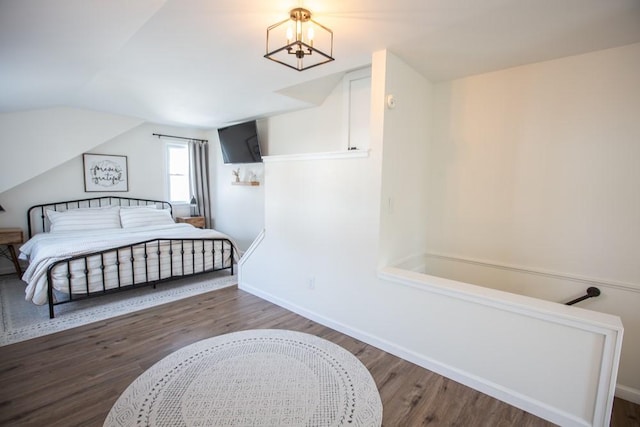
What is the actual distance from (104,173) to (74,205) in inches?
27.4

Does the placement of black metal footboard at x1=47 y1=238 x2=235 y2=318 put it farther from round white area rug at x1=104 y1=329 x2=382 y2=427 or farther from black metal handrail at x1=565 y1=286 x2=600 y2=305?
black metal handrail at x1=565 y1=286 x2=600 y2=305

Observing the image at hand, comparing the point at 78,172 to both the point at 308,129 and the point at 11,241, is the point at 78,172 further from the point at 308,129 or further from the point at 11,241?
the point at 308,129

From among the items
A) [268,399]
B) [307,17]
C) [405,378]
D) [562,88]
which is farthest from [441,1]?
[268,399]

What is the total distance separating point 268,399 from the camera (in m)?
2.05

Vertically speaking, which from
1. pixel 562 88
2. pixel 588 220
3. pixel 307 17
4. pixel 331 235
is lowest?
pixel 331 235

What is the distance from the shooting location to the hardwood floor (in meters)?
1.93

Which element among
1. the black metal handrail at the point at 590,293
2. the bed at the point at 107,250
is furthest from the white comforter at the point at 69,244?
the black metal handrail at the point at 590,293

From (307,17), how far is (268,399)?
2527 mm

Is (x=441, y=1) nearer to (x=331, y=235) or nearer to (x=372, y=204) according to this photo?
(x=372, y=204)

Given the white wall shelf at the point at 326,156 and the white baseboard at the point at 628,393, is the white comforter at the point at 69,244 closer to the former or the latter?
the white wall shelf at the point at 326,156

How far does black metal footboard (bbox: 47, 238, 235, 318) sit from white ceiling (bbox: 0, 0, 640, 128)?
1.89m

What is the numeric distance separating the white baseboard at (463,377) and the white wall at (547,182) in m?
0.79

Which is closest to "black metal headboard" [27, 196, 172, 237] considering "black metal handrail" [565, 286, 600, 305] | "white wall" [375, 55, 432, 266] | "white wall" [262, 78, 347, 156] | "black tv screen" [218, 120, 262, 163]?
"black tv screen" [218, 120, 262, 163]

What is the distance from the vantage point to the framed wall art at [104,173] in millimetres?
Result: 5094
